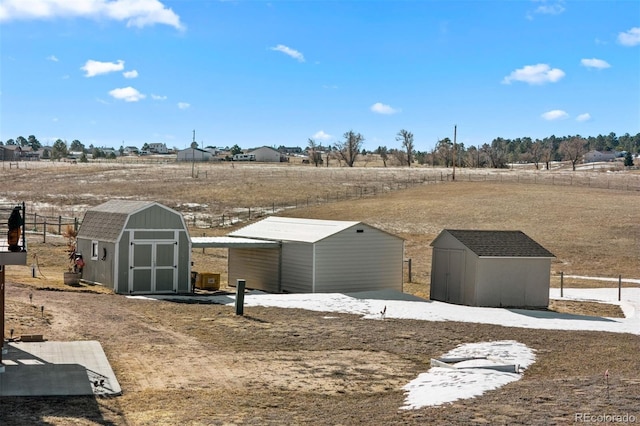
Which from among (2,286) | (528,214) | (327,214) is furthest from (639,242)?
(2,286)

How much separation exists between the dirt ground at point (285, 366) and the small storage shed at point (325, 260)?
6178 mm

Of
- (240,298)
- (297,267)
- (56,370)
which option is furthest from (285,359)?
(297,267)

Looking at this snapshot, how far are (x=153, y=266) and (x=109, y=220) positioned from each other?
239 centimetres

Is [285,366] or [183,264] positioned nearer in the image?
[285,366]

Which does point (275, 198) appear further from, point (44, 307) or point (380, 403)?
point (380, 403)

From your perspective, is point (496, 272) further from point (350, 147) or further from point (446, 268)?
point (350, 147)

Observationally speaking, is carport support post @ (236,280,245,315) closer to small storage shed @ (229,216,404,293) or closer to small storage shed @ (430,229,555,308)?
small storage shed @ (229,216,404,293)

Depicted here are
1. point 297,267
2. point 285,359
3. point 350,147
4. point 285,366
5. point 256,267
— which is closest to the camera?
point 285,366

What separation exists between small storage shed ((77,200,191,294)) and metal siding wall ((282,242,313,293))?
3.91 m

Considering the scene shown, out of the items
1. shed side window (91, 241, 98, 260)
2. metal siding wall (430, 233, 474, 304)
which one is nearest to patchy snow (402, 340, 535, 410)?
metal siding wall (430, 233, 474, 304)

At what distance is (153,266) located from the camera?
30.7 meters

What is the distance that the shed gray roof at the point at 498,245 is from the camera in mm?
31359

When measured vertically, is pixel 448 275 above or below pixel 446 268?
below

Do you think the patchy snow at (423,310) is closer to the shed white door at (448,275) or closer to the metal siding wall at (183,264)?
the shed white door at (448,275)
